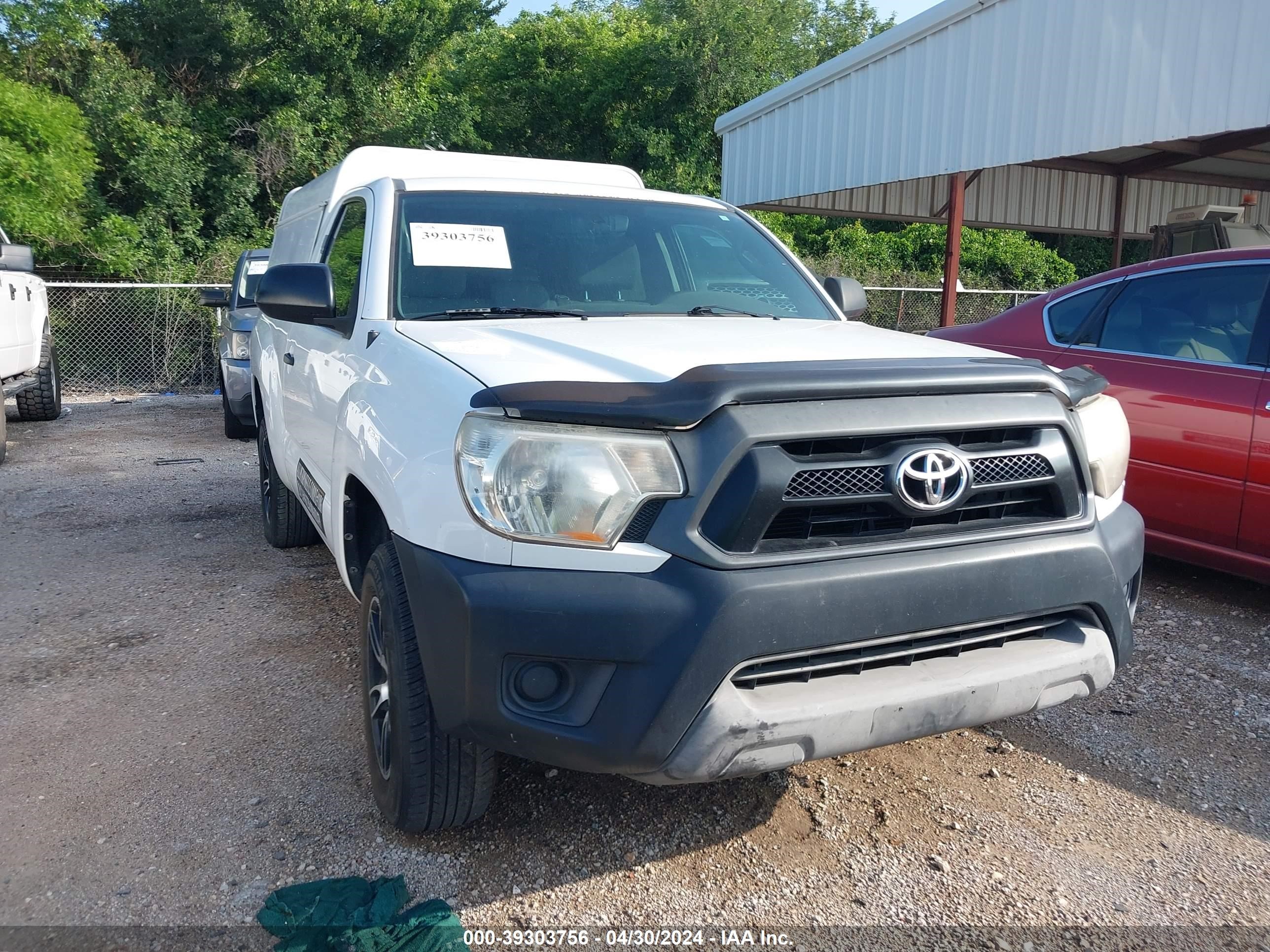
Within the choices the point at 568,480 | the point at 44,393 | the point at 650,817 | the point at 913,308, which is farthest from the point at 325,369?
the point at 913,308

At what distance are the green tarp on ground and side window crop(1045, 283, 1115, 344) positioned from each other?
4.23 m

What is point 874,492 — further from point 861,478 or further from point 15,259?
point 15,259

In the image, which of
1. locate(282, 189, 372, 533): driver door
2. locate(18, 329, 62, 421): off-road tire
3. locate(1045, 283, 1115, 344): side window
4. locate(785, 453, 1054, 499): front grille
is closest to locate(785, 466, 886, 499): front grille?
locate(785, 453, 1054, 499): front grille

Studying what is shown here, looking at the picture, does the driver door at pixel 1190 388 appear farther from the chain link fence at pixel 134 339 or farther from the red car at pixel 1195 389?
the chain link fence at pixel 134 339

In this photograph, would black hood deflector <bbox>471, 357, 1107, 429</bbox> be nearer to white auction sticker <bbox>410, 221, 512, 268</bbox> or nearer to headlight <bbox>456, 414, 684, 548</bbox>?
headlight <bbox>456, 414, 684, 548</bbox>

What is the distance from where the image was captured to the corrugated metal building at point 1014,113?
26.9 feet

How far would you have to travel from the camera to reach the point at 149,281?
52.2ft

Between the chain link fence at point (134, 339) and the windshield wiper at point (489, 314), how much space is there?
36.8 feet

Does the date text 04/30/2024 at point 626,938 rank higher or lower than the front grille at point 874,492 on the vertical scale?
lower

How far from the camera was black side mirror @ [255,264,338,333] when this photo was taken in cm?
318

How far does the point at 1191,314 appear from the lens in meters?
4.64

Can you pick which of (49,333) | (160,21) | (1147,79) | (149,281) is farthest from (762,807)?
(160,21)

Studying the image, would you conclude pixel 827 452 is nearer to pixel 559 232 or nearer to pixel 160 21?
pixel 559 232

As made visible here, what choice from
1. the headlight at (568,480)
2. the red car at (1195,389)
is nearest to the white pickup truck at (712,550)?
the headlight at (568,480)
